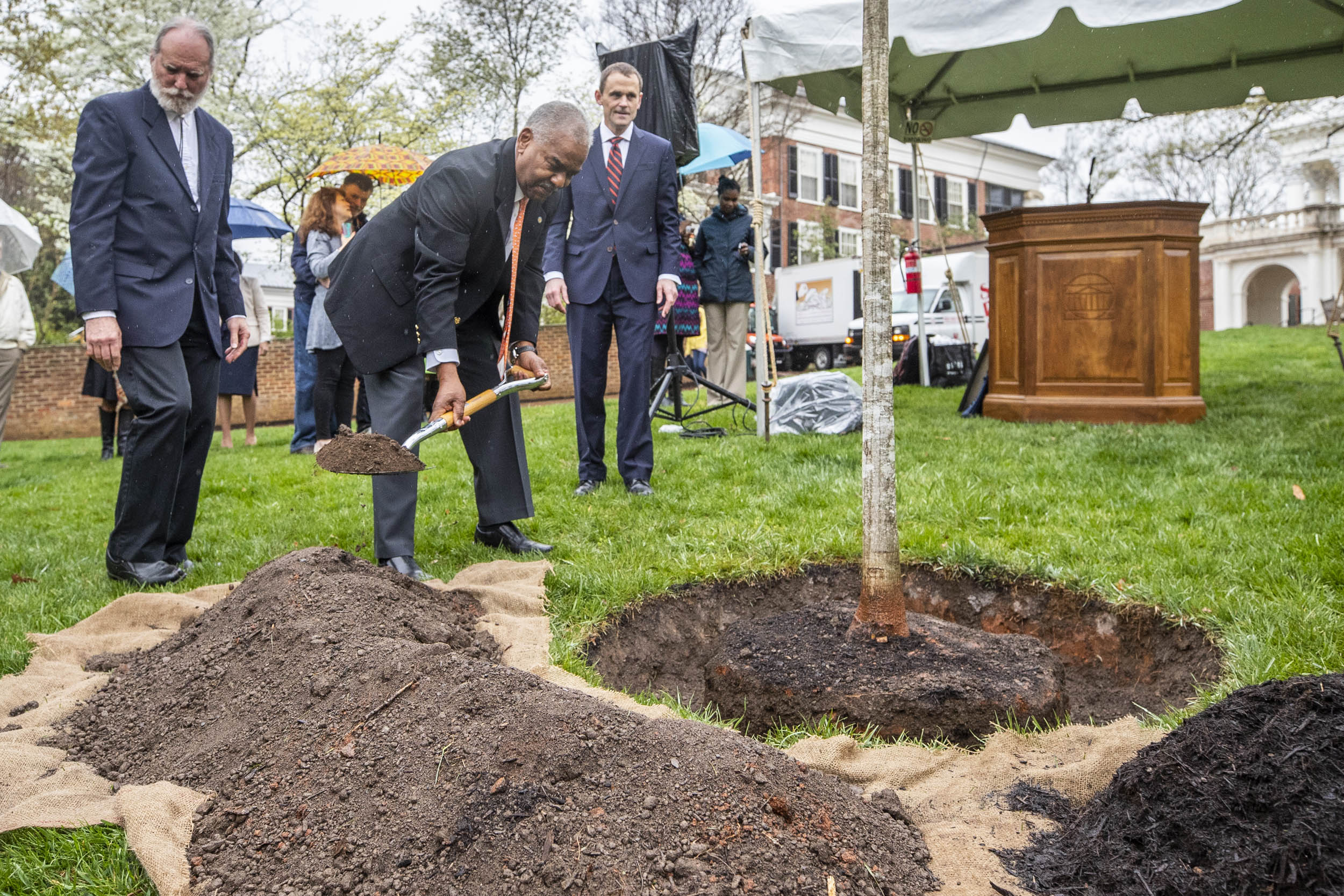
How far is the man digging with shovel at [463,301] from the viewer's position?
3.54 meters

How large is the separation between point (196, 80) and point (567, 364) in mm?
16555

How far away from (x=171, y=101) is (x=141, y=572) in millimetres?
1937

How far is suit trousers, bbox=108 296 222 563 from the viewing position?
3.88m

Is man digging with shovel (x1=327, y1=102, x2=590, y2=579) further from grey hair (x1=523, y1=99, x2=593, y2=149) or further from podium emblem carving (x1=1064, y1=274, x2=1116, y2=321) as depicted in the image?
podium emblem carving (x1=1064, y1=274, x2=1116, y2=321)

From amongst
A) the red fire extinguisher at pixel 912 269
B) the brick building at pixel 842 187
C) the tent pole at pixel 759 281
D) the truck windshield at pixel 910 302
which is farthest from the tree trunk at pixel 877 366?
the brick building at pixel 842 187

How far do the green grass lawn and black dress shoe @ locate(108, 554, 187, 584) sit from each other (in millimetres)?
70

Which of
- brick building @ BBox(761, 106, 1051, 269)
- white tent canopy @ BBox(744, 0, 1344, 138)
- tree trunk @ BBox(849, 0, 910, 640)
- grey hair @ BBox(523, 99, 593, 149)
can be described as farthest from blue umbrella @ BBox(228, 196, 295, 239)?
brick building @ BBox(761, 106, 1051, 269)

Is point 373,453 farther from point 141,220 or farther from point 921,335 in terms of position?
point 921,335

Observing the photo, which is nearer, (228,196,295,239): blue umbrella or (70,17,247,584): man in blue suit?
(70,17,247,584): man in blue suit

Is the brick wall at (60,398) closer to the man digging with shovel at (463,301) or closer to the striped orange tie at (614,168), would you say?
the striped orange tie at (614,168)

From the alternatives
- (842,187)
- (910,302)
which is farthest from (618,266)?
(842,187)

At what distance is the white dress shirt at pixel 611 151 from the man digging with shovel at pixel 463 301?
4.07 feet

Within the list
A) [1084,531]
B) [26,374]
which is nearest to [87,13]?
[26,374]

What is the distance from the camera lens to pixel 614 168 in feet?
17.8
